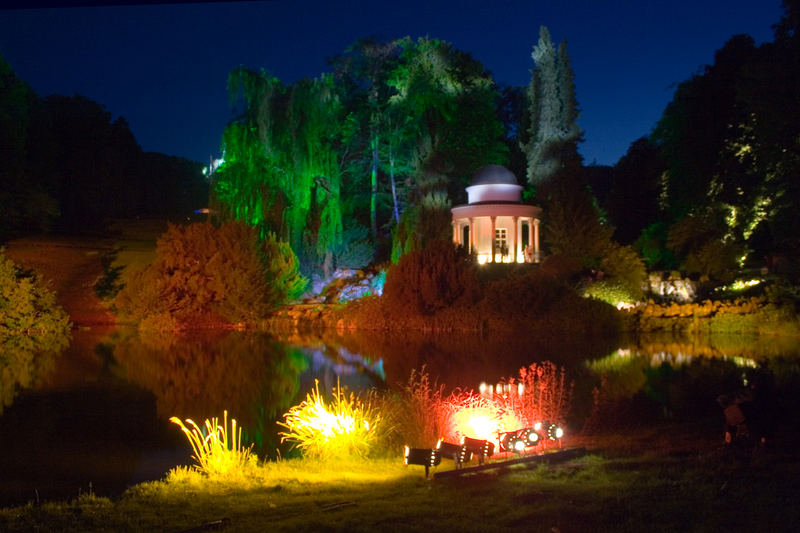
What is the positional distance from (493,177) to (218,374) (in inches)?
865

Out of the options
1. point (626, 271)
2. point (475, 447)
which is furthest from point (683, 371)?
point (626, 271)

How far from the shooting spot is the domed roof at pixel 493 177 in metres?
34.5

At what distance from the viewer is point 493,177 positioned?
34.6 m

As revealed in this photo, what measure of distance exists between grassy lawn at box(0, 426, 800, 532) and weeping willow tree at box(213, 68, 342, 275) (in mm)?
23664

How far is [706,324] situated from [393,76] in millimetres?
21175

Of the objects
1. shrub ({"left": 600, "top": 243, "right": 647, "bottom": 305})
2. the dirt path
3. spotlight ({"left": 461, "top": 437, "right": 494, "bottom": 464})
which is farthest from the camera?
the dirt path

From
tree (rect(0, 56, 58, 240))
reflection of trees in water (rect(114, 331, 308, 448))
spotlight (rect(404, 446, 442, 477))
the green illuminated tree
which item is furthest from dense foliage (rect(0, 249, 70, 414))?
the green illuminated tree

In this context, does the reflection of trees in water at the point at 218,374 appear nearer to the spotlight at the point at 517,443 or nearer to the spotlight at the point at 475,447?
the spotlight at the point at 475,447

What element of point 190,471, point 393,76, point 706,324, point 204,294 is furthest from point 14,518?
point 393,76

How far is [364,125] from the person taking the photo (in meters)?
38.9

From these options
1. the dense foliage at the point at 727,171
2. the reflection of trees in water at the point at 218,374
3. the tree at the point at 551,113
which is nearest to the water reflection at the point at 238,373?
the reflection of trees in water at the point at 218,374

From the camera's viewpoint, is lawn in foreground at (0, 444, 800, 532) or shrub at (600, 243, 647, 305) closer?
lawn in foreground at (0, 444, 800, 532)

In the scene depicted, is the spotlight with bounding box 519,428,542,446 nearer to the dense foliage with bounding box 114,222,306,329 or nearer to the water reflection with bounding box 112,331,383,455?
the water reflection with bounding box 112,331,383,455

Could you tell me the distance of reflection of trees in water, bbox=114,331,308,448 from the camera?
38.6 ft
